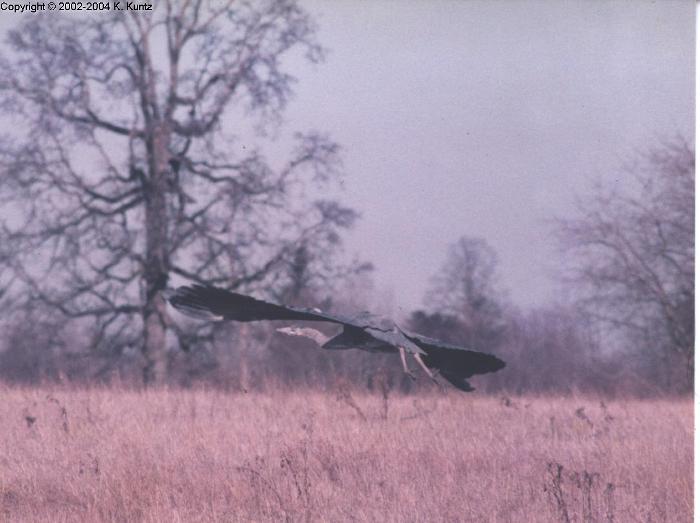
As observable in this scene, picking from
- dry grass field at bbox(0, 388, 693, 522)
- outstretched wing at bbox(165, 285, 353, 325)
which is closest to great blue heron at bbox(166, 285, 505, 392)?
outstretched wing at bbox(165, 285, 353, 325)

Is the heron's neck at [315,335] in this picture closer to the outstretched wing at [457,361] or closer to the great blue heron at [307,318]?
the great blue heron at [307,318]

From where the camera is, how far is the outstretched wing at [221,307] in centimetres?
489

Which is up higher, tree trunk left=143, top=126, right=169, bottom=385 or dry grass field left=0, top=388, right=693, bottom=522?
tree trunk left=143, top=126, right=169, bottom=385

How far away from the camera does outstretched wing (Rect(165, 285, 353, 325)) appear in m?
4.89

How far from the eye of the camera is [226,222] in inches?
679

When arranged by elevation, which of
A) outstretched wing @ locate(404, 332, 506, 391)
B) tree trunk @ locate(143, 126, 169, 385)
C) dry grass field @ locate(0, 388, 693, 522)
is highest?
tree trunk @ locate(143, 126, 169, 385)

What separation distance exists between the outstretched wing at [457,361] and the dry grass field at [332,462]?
0.80 meters

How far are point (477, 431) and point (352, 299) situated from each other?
10586 mm

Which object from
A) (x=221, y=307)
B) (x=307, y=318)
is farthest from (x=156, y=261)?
(x=307, y=318)

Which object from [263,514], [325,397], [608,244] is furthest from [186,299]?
[608,244]

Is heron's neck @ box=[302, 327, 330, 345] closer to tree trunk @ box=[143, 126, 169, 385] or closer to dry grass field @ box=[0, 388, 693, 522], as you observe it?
dry grass field @ box=[0, 388, 693, 522]

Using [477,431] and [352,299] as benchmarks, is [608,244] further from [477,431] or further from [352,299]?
[477,431]

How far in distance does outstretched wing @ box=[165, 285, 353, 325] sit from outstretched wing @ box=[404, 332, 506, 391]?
26.8 inches

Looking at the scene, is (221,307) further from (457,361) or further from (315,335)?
(457,361)
